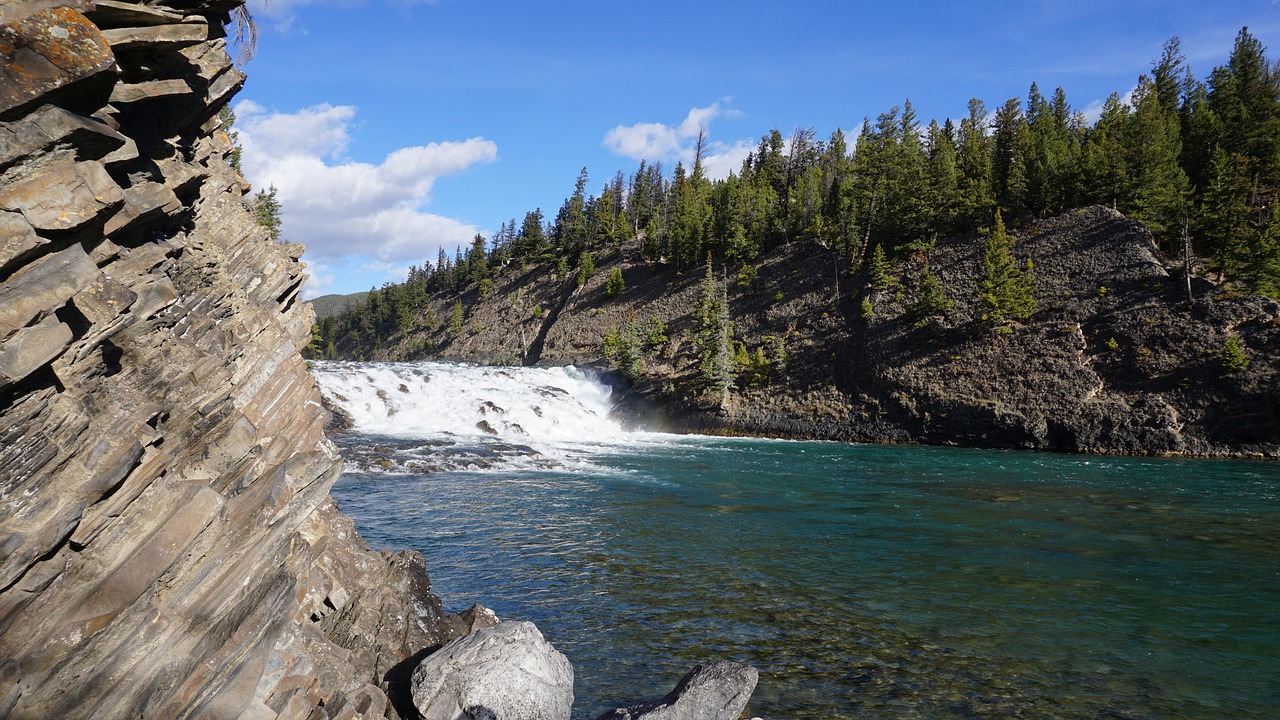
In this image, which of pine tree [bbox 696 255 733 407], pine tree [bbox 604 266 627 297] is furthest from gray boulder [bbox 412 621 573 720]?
pine tree [bbox 604 266 627 297]

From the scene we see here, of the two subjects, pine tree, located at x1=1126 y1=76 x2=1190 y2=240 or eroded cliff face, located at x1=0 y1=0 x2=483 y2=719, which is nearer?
eroded cliff face, located at x1=0 y1=0 x2=483 y2=719

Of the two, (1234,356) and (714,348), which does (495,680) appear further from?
(714,348)

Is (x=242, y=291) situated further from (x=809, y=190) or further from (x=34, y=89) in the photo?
(x=809, y=190)

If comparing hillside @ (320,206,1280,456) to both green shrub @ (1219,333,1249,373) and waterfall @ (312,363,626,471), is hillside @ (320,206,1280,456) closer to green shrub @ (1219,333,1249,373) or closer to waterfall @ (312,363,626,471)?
green shrub @ (1219,333,1249,373)

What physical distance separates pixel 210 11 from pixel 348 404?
131 feet

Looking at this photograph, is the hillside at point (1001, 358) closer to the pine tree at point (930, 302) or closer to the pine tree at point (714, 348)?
the pine tree at point (930, 302)

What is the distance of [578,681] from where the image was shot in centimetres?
976

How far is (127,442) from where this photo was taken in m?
5.44

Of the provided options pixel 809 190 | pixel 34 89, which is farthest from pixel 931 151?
pixel 34 89

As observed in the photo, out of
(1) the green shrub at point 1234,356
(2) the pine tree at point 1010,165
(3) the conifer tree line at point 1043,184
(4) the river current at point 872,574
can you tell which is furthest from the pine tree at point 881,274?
(4) the river current at point 872,574

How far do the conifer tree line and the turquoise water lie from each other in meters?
34.1

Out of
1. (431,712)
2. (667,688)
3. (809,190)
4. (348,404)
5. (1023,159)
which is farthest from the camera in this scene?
(809,190)

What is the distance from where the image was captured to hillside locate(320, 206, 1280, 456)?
4097 cm

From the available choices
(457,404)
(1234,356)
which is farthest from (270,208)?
(1234,356)
